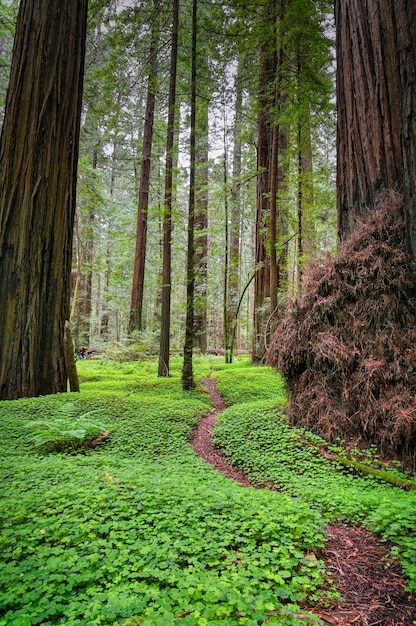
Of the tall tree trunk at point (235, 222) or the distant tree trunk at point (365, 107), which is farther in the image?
the tall tree trunk at point (235, 222)

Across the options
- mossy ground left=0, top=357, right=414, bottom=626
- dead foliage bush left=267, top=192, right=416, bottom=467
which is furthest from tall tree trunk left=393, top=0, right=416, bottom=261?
mossy ground left=0, top=357, right=414, bottom=626

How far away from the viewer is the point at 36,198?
5.86 meters

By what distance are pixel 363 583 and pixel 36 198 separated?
6.48 m

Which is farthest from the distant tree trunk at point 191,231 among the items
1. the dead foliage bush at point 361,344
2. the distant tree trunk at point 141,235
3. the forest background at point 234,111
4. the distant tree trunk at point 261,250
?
the distant tree trunk at point 141,235

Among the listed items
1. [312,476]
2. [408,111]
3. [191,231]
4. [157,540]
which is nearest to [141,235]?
[191,231]

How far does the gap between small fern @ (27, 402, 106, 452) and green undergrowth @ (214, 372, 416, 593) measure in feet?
5.91

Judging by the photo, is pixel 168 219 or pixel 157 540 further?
pixel 168 219

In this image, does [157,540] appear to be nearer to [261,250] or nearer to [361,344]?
[361,344]

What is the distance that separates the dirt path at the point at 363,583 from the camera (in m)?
1.77

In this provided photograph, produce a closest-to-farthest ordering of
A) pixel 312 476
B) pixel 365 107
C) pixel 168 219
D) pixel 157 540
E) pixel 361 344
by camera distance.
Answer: pixel 157 540 → pixel 312 476 → pixel 361 344 → pixel 365 107 → pixel 168 219

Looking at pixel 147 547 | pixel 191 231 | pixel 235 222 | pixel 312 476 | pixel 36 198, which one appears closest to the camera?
pixel 147 547

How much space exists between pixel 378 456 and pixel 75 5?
8.62 metres

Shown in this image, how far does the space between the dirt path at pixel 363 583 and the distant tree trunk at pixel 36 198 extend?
201 inches

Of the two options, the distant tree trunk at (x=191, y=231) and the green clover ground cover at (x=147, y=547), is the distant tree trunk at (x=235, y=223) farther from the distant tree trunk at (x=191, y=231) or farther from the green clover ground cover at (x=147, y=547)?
the green clover ground cover at (x=147, y=547)
